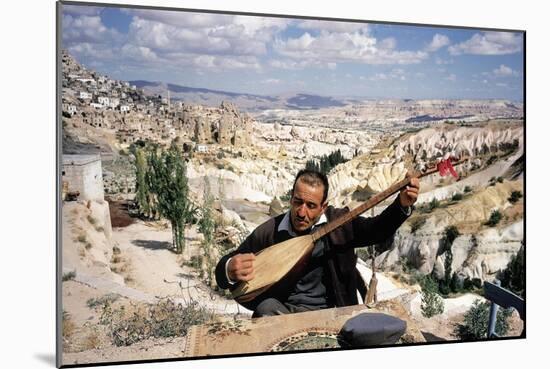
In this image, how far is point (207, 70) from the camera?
672 cm

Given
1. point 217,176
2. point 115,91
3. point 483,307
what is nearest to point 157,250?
point 217,176

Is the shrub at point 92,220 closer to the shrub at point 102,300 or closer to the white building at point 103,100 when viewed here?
the shrub at point 102,300

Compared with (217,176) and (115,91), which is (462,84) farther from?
(115,91)

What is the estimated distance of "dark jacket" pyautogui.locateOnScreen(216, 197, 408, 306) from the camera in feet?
22.3

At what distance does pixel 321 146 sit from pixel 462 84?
132cm

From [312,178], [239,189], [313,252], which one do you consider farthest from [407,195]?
[239,189]

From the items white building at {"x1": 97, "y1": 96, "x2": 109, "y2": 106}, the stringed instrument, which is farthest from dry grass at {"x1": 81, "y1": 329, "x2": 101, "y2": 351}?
white building at {"x1": 97, "y1": 96, "x2": 109, "y2": 106}

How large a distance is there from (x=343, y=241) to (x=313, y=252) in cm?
25

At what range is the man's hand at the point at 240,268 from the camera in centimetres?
673

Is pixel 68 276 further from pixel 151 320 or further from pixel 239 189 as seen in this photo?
pixel 239 189

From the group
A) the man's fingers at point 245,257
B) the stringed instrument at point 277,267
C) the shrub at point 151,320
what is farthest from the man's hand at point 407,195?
the shrub at point 151,320

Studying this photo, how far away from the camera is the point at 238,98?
6820mm

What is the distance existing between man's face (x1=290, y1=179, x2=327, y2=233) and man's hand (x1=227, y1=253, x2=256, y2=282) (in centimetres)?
43

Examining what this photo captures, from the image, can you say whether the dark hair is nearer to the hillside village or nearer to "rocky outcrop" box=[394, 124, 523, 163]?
the hillside village
